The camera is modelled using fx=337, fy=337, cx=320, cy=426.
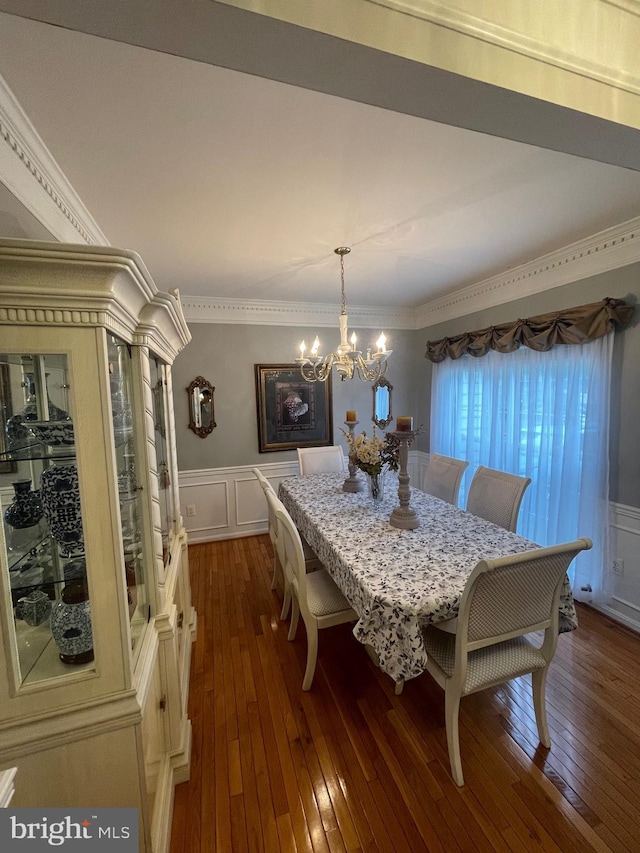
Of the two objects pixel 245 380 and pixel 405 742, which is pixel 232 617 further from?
pixel 245 380

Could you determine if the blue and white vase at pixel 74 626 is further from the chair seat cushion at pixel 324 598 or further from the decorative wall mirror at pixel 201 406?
the decorative wall mirror at pixel 201 406

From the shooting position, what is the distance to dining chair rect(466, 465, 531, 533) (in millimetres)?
2148

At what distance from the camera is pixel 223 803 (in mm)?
1305

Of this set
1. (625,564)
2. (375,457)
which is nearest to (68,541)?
(375,457)

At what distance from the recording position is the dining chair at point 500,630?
1225mm

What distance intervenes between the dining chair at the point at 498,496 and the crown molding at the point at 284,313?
238 cm

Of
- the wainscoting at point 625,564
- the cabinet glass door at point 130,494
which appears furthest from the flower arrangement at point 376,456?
the wainscoting at point 625,564

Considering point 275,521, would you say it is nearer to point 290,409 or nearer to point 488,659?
point 488,659

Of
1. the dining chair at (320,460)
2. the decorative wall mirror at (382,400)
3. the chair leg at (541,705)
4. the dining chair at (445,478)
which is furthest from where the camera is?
the decorative wall mirror at (382,400)

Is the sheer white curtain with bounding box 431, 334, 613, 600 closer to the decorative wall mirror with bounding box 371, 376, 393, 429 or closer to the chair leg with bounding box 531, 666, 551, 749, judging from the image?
the decorative wall mirror with bounding box 371, 376, 393, 429

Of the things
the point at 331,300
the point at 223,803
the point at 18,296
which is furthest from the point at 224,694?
the point at 331,300

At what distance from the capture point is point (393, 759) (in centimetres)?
144

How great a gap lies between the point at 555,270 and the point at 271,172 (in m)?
2.32

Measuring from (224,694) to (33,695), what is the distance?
3.91 feet
